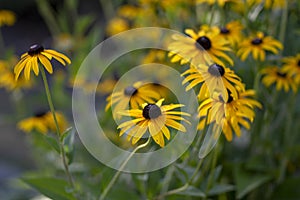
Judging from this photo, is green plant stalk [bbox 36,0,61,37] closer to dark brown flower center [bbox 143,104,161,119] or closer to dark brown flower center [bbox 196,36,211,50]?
dark brown flower center [bbox 196,36,211,50]

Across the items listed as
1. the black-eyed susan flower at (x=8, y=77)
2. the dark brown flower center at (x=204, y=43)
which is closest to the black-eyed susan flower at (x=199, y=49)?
the dark brown flower center at (x=204, y=43)

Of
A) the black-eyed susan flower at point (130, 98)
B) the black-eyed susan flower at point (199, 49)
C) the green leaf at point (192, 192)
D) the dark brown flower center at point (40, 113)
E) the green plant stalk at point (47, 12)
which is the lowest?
the green leaf at point (192, 192)

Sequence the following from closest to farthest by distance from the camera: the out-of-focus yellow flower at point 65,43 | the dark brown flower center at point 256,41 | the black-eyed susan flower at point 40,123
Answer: the dark brown flower center at point 256,41 < the black-eyed susan flower at point 40,123 < the out-of-focus yellow flower at point 65,43

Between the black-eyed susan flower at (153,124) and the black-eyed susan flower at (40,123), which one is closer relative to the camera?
the black-eyed susan flower at (153,124)

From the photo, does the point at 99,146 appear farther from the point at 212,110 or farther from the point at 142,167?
the point at 212,110

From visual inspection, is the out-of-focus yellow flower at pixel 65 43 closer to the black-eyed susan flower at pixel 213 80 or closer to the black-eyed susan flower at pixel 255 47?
the black-eyed susan flower at pixel 255 47

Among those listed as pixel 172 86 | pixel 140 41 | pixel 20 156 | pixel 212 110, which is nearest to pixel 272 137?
pixel 172 86

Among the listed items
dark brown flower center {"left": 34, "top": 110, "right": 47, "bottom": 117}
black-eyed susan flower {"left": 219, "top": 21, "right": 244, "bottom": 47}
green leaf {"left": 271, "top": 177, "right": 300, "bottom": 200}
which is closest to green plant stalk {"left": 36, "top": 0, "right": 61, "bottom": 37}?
dark brown flower center {"left": 34, "top": 110, "right": 47, "bottom": 117}

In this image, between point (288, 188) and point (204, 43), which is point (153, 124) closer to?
point (204, 43)
